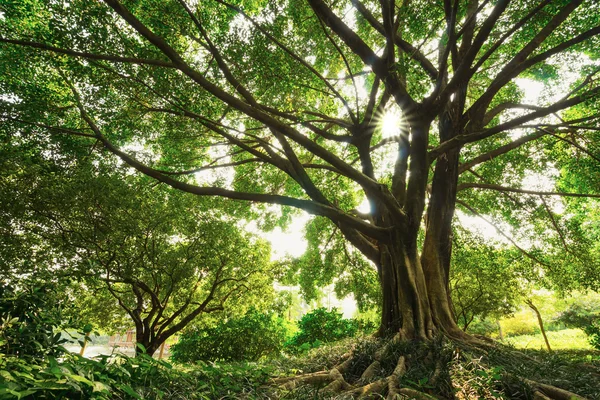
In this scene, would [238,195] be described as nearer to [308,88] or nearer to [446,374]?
[308,88]

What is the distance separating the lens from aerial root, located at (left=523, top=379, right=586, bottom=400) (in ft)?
9.13

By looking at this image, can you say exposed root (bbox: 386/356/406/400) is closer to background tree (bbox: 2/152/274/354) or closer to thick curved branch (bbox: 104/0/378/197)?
thick curved branch (bbox: 104/0/378/197)

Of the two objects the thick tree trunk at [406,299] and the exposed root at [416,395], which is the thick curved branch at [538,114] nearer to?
the thick tree trunk at [406,299]

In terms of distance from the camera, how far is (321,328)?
11242 mm

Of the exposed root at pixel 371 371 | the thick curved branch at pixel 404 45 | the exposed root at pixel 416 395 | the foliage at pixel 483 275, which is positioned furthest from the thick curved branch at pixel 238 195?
A: the foliage at pixel 483 275

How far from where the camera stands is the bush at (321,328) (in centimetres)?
1102

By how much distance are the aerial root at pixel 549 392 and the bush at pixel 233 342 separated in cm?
955

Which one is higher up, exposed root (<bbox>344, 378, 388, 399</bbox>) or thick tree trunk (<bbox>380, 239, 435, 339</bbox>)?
thick tree trunk (<bbox>380, 239, 435, 339</bbox>)

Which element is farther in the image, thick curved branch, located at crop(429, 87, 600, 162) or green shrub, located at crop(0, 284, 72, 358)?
thick curved branch, located at crop(429, 87, 600, 162)

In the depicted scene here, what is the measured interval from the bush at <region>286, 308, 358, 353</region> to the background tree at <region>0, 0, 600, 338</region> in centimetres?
561

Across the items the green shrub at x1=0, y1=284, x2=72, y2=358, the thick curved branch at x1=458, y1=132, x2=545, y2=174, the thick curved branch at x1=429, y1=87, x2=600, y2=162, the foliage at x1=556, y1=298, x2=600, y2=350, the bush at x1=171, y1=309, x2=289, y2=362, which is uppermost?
the thick curved branch at x1=458, y1=132, x2=545, y2=174

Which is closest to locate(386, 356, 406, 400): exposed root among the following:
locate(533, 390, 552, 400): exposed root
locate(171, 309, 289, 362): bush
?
locate(533, 390, 552, 400): exposed root

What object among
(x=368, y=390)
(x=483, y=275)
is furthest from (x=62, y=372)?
(x=483, y=275)

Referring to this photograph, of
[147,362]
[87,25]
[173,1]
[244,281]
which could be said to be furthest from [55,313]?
[244,281]
